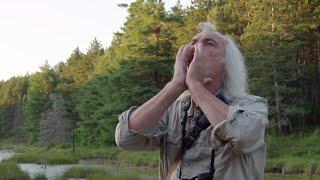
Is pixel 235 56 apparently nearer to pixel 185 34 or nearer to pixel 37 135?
pixel 185 34

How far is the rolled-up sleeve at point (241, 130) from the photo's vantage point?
5.03 ft

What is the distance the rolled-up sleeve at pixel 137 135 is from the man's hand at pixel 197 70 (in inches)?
8.0

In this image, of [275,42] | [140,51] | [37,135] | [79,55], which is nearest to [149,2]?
[140,51]

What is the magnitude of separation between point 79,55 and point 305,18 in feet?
188

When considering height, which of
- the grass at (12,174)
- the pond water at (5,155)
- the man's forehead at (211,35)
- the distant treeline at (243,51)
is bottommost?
the pond water at (5,155)

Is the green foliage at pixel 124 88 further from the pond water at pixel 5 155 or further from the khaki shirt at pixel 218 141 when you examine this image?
the khaki shirt at pixel 218 141

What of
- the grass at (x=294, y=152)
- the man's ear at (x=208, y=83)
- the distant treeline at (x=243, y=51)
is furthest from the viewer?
the distant treeline at (x=243, y=51)

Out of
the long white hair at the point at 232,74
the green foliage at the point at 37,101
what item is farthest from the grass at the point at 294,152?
the green foliage at the point at 37,101

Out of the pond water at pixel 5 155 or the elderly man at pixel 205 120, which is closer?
the elderly man at pixel 205 120

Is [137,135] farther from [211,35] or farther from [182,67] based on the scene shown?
[211,35]

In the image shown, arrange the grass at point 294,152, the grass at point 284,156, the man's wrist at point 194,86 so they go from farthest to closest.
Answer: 1. the grass at point 284,156
2. the grass at point 294,152
3. the man's wrist at point 194,86

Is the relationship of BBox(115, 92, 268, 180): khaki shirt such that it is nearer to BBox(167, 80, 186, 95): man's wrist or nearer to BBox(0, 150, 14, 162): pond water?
BBox(167, 80, 186, 95): man's wrist

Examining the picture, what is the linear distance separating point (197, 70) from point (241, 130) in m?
0.26

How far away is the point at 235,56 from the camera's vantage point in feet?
6.07
